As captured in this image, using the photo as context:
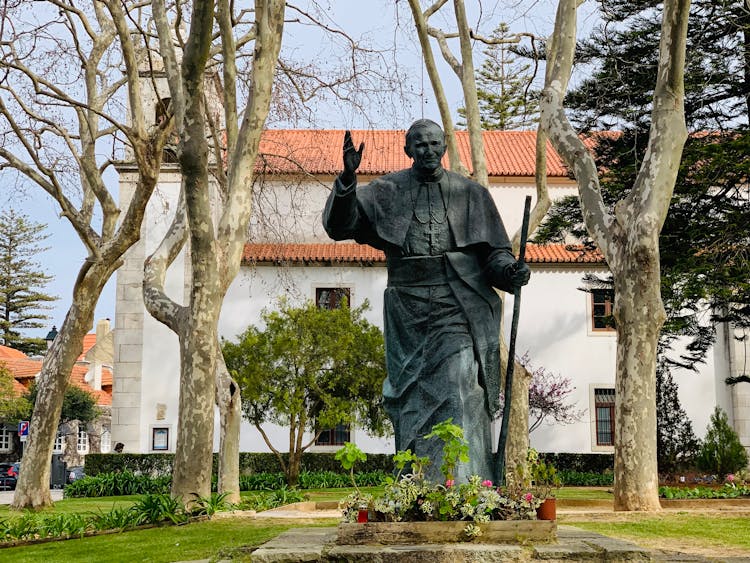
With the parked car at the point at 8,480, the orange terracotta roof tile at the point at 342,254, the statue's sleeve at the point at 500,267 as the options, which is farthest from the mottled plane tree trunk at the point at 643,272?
the parked car at the point at 8,480

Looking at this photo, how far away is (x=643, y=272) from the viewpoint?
12.6 m

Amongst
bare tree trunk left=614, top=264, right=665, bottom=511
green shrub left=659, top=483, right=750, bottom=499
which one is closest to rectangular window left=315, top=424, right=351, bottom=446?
green shrub left=659, top=483, right=750, bottom=499

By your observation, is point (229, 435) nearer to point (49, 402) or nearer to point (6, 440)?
point (49, 402)

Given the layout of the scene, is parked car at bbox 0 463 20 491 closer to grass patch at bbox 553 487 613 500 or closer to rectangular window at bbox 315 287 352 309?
rectangular window at bbox 315 287 352 309

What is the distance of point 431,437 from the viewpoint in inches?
203

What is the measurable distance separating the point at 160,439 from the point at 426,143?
25191mm

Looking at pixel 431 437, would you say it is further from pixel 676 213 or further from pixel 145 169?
pixel 676 213

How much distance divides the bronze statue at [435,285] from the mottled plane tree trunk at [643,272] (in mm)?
7625

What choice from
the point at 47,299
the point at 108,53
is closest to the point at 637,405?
the point at 108,53

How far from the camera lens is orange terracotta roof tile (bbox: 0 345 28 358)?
1918 inches

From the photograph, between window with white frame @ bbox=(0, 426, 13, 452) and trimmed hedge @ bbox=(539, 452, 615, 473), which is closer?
trimmed hedge @ bbox=(539, 452, 615, 473)

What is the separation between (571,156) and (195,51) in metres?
6.13

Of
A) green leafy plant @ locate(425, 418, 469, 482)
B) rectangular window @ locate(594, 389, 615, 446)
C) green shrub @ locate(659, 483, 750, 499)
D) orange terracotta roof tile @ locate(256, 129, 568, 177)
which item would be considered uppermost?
orange terracotta roof tile @ locate(256, 129, 568, 177)

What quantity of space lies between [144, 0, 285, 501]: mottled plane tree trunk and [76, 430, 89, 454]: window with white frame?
3725 centimetres
